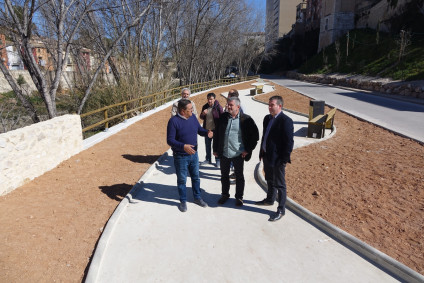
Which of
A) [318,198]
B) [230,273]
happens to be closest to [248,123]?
[318,198]

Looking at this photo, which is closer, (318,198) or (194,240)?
(194,240)

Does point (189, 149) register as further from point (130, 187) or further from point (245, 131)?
point (130, 187)

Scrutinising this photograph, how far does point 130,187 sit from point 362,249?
3911 millimetres

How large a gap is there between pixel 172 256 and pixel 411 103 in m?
17.6

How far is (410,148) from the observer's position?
24.4 ft

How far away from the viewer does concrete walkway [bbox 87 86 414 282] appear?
3.14 metres

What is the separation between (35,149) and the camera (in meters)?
5.91

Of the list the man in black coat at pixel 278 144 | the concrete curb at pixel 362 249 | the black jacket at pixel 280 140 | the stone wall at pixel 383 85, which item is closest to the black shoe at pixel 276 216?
the man in black coat at pixel 278 144

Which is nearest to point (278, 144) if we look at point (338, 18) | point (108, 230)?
point (108, 230)

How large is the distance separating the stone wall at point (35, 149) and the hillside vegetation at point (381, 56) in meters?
22.3

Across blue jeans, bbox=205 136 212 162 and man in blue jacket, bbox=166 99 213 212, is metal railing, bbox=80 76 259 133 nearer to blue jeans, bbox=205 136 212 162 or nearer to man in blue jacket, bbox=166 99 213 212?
blue jeans, bbox=205 136 212 162

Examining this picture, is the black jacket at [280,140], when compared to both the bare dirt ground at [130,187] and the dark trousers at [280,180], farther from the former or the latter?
the bare dirt ground at [130,187]

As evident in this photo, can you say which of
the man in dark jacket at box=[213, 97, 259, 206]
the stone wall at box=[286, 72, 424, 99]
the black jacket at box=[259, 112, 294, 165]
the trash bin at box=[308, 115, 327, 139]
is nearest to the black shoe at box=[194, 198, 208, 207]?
the man in dark jacket at box=[213, 97, 259, 206]

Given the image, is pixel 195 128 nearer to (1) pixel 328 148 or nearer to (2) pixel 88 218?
(2) pixel 88 218
